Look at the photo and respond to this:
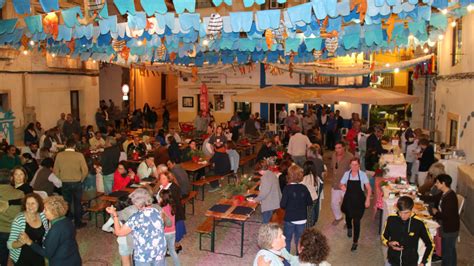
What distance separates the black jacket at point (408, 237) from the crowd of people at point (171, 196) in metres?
0.02

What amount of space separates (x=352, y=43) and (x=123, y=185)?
5.23 metres

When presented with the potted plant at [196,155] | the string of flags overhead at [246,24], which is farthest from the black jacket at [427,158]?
the potted plant at [196,155]

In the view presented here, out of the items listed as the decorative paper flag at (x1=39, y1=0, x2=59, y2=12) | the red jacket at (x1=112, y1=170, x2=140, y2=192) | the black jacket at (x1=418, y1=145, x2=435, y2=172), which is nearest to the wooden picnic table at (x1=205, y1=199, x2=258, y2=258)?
the red jacket at (x1=112, y1=170, x2=140, y2=192)

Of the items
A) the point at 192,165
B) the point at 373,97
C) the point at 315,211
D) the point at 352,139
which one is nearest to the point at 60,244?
the point at 315,211

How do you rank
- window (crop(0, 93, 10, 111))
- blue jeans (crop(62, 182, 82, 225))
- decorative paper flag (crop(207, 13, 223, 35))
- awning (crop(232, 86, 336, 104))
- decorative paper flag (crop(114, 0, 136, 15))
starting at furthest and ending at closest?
awning (crop(232, 86, 336, 104)) → window (crop(0, 93, 10, 111)) → blue jeans (crop(62, 182, 82, 225)) → decorative paper flag (crop(207, 13, 223, 35)) → decorative paper flag (crop(114, 0, 136, 15))

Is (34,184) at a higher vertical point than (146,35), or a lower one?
lower

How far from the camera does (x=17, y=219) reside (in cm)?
548

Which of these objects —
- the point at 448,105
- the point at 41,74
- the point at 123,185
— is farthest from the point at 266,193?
the point at 41,74

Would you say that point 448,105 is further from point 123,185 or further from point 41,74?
point 41,74

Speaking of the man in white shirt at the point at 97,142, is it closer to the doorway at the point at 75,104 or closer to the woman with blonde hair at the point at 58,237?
the doorway at the point at 75,104

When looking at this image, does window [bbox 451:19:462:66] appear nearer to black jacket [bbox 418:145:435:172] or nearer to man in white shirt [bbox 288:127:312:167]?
black jacket [bbox 418:145:435:172]

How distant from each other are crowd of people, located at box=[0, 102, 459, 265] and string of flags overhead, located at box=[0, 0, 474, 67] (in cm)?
222

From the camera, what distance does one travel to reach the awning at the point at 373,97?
1556 centimetres

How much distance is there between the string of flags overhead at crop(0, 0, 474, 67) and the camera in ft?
22.0
